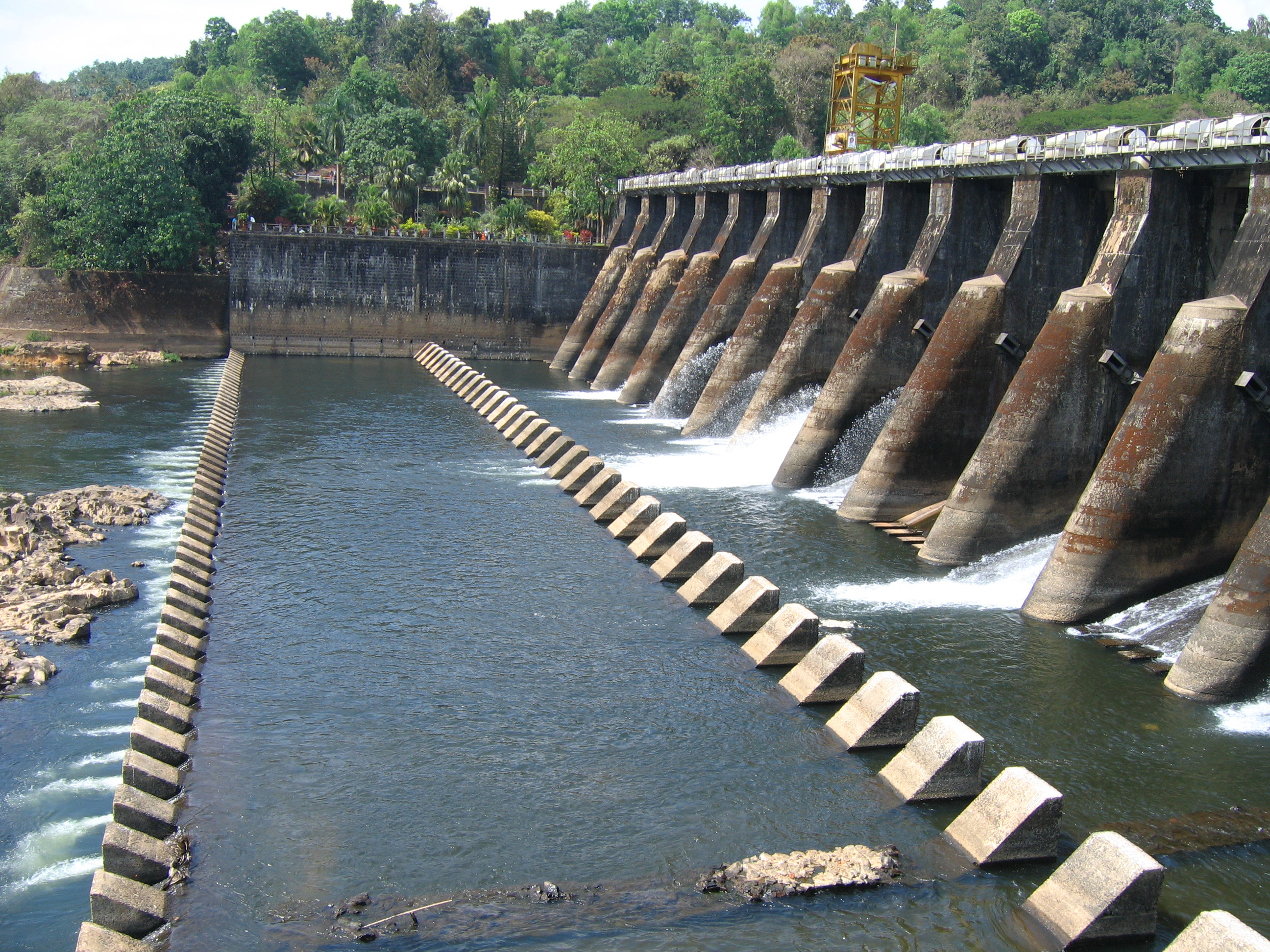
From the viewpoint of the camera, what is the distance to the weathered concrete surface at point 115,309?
65.8 meters

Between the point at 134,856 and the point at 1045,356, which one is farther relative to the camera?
the point at 1045,356

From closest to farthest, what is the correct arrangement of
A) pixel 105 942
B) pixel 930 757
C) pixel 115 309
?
pixel 105 942 < pixel 930 757 < pixel 115 309

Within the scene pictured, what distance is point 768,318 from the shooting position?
150 ft

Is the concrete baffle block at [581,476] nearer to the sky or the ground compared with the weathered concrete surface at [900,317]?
nearer to the ground

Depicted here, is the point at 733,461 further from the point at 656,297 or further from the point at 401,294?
the point at 401,294

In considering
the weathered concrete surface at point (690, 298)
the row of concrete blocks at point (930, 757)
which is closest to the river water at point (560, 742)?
the row of concrete blocks at point (930, 757)

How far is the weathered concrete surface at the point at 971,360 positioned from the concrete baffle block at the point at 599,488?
618 centimetres

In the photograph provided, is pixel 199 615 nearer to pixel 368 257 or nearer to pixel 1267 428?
pixel 1267 428

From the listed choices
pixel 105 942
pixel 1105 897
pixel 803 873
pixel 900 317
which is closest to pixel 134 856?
pixel 105 942

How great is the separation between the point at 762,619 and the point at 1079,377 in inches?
392

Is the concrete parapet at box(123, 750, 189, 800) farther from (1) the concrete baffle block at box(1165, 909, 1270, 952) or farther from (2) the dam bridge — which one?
(2) the dam bridge

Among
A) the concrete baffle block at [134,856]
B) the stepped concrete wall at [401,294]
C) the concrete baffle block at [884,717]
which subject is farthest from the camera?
the stepped concrete wall at [401,294]

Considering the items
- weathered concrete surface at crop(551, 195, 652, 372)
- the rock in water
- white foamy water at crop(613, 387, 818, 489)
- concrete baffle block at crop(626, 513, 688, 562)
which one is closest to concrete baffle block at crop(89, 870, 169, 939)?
the rock in water

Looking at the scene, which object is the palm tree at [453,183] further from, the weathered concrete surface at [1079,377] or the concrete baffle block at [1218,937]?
the concrete baffle block at [1218,937]
